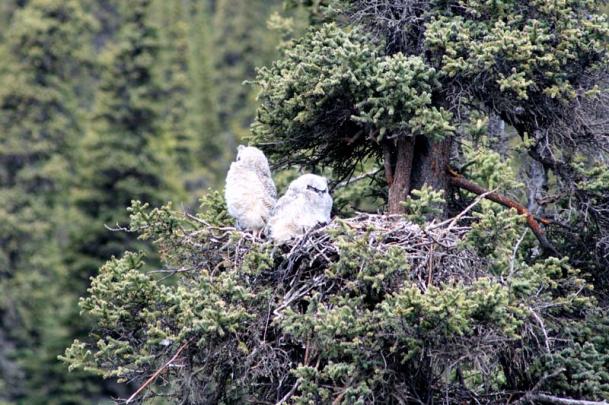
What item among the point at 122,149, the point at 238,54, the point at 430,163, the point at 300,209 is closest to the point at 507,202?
the point at 430,163

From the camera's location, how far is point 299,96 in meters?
8.37

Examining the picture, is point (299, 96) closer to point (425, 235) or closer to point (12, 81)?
point (425, 235)

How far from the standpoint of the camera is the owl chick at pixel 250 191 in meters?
8.68

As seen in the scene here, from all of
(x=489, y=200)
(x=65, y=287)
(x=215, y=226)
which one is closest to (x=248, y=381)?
(x=215, y=226)

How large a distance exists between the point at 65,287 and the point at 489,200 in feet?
57.4

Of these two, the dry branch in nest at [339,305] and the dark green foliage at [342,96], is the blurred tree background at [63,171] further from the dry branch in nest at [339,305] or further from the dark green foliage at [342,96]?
the dry branch in nest at [339,305]

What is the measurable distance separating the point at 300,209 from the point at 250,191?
34.2 inches

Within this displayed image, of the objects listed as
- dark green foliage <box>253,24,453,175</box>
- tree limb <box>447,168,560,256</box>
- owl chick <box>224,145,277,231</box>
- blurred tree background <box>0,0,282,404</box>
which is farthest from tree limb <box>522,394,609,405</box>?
blurred tree background <box>0,0,282,404</box>

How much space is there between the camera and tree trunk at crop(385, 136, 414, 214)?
8.77m

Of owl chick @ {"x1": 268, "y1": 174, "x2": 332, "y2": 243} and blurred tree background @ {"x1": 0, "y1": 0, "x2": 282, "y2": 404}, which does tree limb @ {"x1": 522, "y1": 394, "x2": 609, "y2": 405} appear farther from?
blurred tree background @ {"x1": 0, "y1": 0, "x2": 282, "y2": 404}

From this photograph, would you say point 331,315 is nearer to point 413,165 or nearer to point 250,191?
point 250,191

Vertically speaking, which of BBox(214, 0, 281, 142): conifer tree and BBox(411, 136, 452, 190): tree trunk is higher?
BBox(214, 0, 281, 142): conifer tree

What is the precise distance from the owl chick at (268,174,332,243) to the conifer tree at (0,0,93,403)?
1618cm

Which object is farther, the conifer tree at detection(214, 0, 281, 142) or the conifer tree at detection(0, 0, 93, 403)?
the conifer tree at detection(214, 0, 281, 142)
